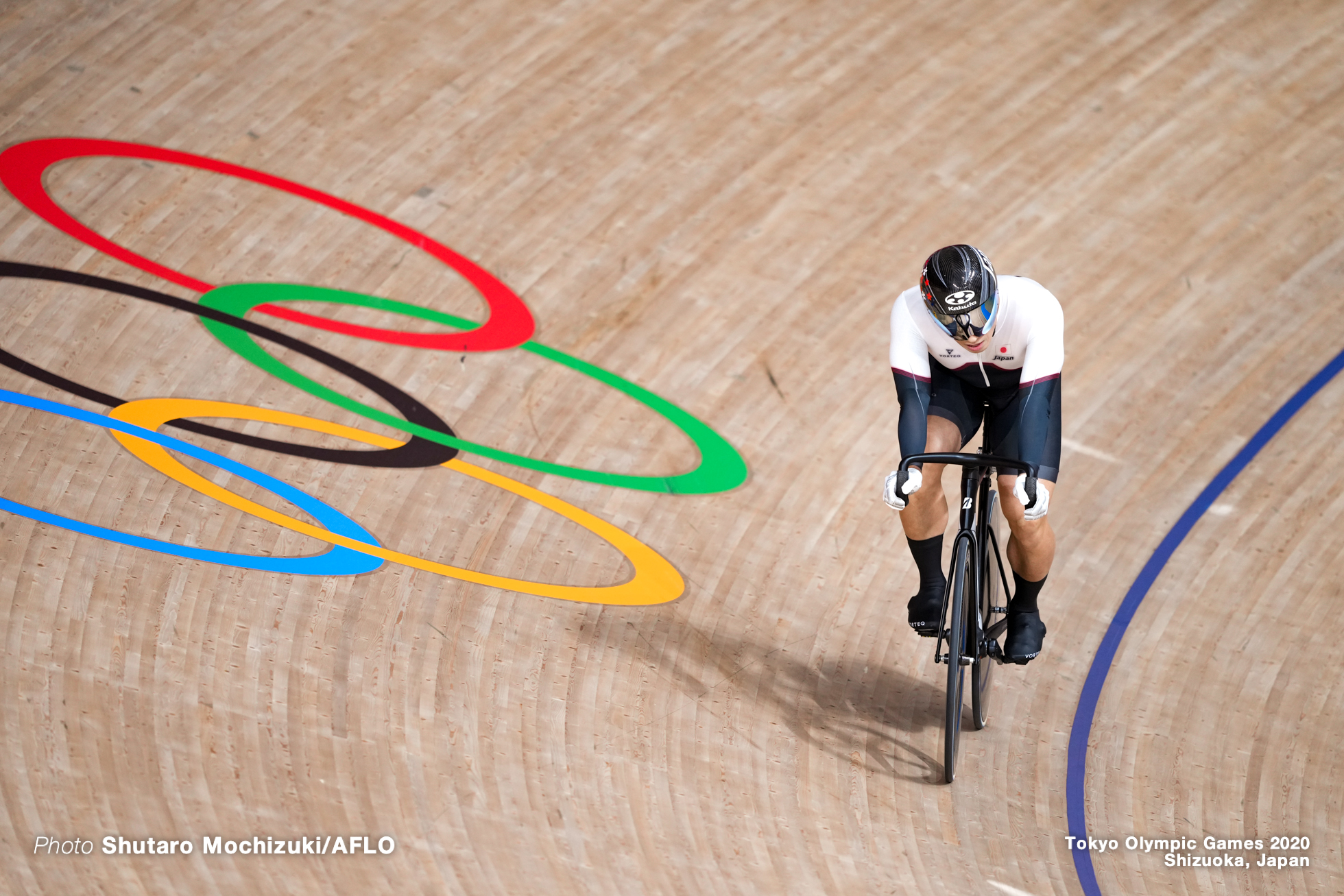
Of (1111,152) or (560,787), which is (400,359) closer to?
(560,787)

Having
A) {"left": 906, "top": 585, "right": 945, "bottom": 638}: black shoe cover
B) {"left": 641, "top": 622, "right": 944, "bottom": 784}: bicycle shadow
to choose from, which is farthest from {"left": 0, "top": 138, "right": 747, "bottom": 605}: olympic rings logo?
{"left": 906, "top": 585, "right": 945, "bottom": 638}: black shoe cover

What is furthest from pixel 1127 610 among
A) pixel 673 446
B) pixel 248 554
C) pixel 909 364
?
pixel 248 554

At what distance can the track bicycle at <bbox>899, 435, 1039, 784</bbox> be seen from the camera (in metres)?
3.15

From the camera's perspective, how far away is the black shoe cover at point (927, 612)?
3.45 m

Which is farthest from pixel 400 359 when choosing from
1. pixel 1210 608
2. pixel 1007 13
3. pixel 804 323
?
pixel 1007 13

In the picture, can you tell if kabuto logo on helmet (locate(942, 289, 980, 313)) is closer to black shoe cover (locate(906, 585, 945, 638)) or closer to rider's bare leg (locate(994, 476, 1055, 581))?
rider's bare leg (locate(994, 476, 1055, 581))

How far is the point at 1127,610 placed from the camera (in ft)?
13.6

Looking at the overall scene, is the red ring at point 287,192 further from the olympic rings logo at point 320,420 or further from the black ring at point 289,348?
the black ring at point 289,348

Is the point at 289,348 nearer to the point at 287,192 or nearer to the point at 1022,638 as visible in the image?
the point at 287,192

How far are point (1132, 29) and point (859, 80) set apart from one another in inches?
56.5

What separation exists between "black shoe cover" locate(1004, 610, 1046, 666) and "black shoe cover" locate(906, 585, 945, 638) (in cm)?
23

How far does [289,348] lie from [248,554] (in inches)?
42.5

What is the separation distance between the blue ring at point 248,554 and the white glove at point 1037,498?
7.12 ft

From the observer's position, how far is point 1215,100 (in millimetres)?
5871
